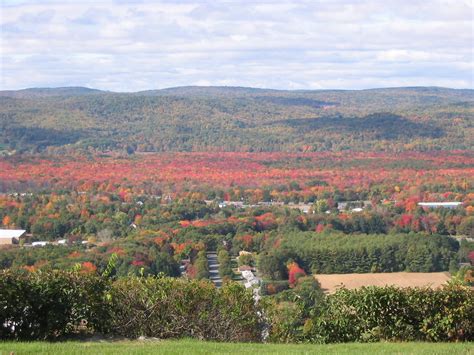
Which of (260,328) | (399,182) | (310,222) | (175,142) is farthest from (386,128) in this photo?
(260,328)

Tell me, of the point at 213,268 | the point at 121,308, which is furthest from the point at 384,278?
the point at 121,308

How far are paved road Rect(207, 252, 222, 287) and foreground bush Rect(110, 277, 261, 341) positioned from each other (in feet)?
46.6

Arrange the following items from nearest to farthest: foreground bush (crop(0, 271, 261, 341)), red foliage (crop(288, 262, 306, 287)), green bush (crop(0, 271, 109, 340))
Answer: green bush (crop(0, 271, 109, 340)), foreground bush (crop(0, 271, 261, 341)), red foliage (crop(288, 262, 306, 287))

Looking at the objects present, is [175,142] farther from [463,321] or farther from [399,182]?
[463,321]

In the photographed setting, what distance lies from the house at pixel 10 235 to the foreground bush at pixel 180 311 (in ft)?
93.8

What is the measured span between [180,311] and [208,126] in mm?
118299

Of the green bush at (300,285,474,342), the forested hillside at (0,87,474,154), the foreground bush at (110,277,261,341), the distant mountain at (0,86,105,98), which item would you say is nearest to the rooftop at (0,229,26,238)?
the foreground bush at (110,277,261,341)

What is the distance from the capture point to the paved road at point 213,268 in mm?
30206

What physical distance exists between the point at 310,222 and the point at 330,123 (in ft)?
263

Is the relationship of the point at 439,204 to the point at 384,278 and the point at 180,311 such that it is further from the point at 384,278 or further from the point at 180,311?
the point at 180,311

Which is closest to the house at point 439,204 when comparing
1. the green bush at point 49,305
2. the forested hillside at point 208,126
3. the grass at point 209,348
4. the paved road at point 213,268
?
the paved road at point 213,268

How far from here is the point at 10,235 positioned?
145ft

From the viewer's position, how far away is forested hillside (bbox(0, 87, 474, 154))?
112 m

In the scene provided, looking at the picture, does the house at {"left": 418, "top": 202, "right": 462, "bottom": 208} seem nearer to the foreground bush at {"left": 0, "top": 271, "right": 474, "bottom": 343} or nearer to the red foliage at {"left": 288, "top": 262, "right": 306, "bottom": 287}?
the red foliage at {"left": 288, "top": 262, "right": 306, "bottom": 287}
